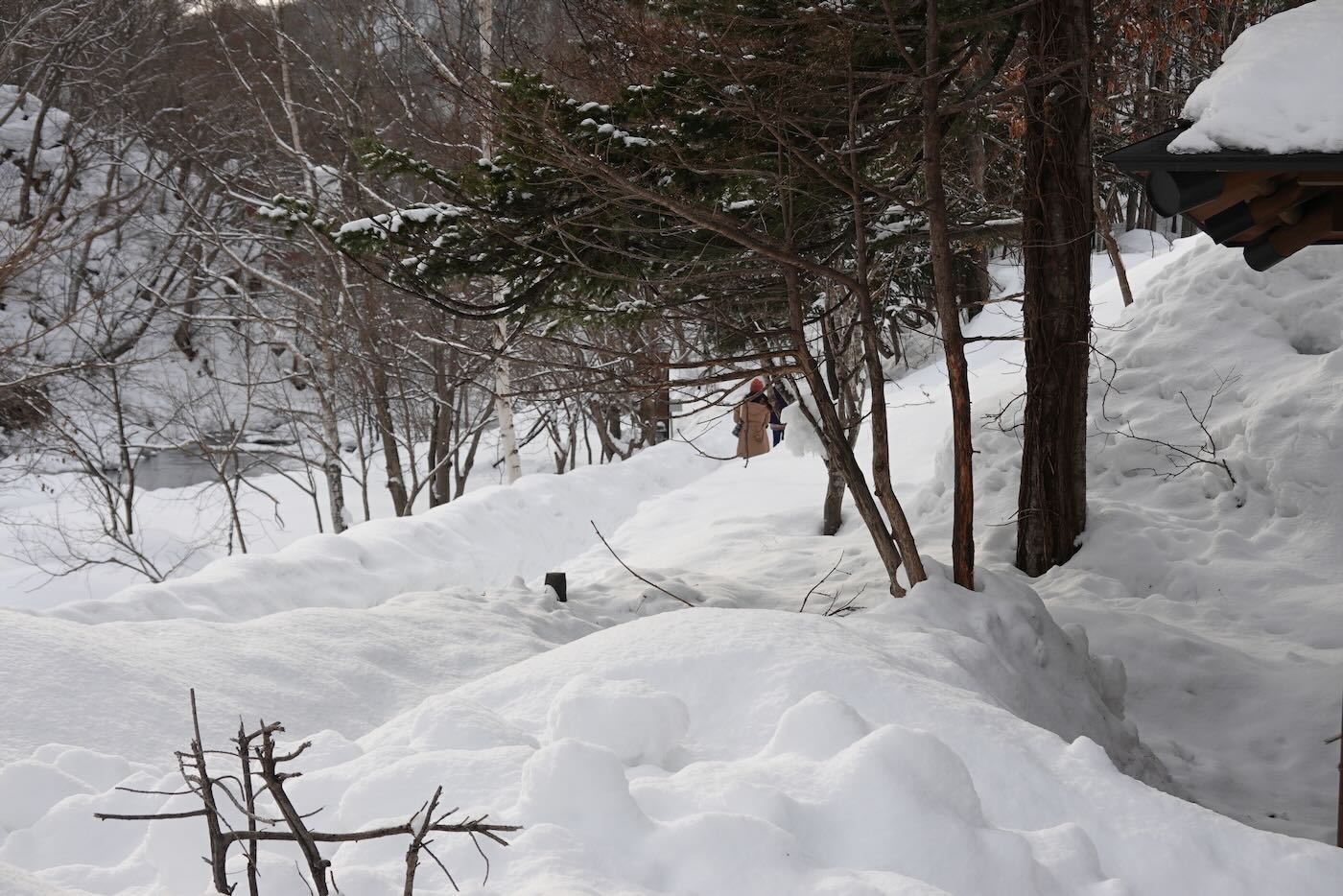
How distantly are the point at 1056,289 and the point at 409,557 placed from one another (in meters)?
5.88

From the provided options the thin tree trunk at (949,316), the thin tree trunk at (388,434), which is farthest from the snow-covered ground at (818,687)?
the thin tree trunk at (388,434)

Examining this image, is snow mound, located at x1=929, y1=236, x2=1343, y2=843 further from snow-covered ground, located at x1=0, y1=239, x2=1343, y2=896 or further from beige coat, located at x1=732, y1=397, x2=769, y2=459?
beige coat, located at x1=732, y1=397, x2=769, y2=459

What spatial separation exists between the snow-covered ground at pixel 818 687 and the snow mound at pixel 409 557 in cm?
4

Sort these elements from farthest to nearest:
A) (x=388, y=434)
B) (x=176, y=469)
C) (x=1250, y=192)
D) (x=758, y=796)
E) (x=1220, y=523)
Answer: (x=176, y=469)
(x=388, y=434)
(x=1220, y=523)
(x=1250, y=192)
(x=758, y=796)

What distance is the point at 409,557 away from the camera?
8.94 metres

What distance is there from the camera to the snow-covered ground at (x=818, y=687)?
2.29 m

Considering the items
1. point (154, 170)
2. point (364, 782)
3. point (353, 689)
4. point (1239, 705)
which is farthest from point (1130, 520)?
point (154, 170)

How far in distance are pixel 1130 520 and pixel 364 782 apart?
6.38 m

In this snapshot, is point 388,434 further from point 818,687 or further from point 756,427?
point 818,687

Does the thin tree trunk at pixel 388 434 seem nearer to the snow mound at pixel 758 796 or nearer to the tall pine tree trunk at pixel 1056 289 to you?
the tall pine tree trunk at pixel 1056 289

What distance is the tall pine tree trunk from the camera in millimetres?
6090

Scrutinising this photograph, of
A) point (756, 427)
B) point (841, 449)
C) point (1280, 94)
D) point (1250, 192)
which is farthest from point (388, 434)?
Result: point (1280, 94)

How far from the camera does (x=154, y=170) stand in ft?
76.0

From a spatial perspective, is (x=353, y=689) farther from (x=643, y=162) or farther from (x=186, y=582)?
(x=643, y=162)
